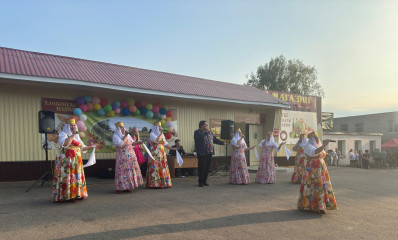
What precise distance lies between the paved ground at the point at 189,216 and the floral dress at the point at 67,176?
19cm

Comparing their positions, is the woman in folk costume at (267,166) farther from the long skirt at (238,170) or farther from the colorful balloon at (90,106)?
the colorful balloon at (90,106)

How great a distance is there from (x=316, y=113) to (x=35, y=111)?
47.4 ft

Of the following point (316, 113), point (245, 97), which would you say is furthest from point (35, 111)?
point (316, 113)

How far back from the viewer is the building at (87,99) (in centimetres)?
871

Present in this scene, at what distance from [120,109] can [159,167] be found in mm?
3538

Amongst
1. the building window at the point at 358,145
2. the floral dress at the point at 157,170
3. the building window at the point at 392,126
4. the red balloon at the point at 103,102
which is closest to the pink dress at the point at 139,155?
the floral dress at the point at 157,170

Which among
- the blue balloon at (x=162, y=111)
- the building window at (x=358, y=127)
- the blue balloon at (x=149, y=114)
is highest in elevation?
the blue balloon at (x=162, y=111)

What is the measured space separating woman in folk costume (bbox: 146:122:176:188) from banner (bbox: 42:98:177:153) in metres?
3.03

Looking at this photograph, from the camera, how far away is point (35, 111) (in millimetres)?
9188

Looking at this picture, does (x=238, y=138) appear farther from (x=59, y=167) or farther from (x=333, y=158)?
(x=333, y=158)

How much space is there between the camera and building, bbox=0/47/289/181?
28.6 ft

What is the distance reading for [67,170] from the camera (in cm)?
589

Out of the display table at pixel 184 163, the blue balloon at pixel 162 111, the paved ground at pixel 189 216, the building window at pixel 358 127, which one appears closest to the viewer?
the paved ground at pixel 189 216

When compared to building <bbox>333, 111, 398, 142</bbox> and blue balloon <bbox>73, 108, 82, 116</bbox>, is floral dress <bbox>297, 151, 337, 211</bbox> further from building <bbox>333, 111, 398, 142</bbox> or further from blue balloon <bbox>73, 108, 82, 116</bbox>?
building <bbox>333, 111, 398, 142</bbox>
